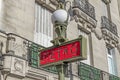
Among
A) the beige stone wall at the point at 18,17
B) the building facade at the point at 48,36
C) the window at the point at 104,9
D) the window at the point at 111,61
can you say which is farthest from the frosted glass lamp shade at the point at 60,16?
the window at the point at 104,9

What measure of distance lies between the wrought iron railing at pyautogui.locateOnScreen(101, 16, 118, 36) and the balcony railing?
1.56 m

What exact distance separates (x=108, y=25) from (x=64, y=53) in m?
12.3

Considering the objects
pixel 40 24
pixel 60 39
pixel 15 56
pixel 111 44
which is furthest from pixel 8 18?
pixel 111 44

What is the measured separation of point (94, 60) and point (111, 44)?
3.13m

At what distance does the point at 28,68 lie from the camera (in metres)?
9.77

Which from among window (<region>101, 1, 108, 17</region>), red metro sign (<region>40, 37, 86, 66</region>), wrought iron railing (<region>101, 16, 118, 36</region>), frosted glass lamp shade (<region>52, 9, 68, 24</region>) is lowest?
red metro sign (<region>40, 37, 86, 66</region>)

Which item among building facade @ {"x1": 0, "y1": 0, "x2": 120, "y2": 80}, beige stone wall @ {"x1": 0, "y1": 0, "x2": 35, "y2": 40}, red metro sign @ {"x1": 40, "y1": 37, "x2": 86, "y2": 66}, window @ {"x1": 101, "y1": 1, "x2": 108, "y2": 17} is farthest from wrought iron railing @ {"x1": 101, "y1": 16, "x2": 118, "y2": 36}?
red metro sign @ {"x1": 40, "y1": 37, "x2": 86, "y2": 66}

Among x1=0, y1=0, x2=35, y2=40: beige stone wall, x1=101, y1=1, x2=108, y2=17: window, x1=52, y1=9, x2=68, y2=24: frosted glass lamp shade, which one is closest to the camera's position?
x1=52, y1=9, x2=68, y2=24: frosted glass lamp shade

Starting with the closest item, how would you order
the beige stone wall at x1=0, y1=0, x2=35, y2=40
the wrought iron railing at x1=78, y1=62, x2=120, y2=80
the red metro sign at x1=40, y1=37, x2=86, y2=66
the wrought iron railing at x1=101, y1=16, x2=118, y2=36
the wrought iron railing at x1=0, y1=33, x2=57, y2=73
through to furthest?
the red metro sign at x1=40, y1=37, x2=86, y2=66
the wrought iron railing at x1=0, y1=33, x2=57, y2=73
the beige stone wall at x1=0, y1=0, x2=35, y2=40
the wrought iron railing at x1=78, y1=62, x2=120, y2=80
the wrought iron railing at x1=101, y1=16, x2=118, y2=36

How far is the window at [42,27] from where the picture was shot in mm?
11688

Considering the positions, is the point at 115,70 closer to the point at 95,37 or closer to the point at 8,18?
the point at 95,37

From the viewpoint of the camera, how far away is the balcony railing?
14488 mm

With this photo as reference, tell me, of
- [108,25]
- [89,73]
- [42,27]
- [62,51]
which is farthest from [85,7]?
[62,51]

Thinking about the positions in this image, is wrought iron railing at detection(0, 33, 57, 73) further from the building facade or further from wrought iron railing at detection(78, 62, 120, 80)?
wrought iron railing at detection(78, 62, 120, 80)
